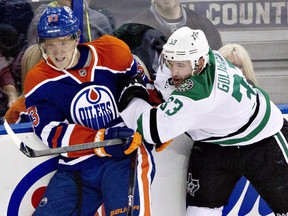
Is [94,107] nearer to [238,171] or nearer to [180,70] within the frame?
[180,70]

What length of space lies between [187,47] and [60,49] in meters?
0.42

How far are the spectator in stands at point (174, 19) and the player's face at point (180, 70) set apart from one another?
28.8 inches

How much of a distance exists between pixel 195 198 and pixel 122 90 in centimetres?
49

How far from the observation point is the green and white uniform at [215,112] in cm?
252

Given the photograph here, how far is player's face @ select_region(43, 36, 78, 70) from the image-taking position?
2572 millimetres

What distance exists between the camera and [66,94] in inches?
105

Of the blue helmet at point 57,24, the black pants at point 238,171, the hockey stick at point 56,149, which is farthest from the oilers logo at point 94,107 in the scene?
the black pants at point 238,171

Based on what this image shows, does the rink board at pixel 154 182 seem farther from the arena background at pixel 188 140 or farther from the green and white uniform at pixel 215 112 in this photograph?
the green and white uniform at pixel 215 112

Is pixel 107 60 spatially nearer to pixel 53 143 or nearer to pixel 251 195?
pixel 53 143

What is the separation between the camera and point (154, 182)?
294 centimetres

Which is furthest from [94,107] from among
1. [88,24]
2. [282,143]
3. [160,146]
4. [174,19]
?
[174,19]

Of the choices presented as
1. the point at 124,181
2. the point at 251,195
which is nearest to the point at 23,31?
the point at 124,181

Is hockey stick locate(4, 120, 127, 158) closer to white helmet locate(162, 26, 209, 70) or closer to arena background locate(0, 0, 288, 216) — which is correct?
arena background locate(0, 0, 288, 216)

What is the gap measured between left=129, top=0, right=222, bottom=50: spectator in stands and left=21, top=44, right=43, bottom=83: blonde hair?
20.8 inches
